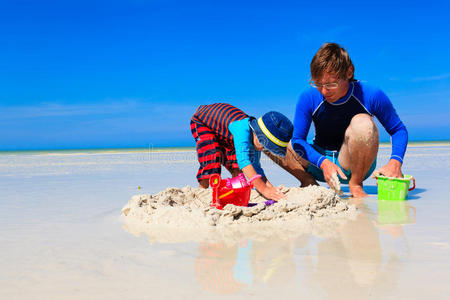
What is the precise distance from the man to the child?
426 millimetres

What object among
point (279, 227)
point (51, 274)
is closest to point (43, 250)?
point (51, 274)

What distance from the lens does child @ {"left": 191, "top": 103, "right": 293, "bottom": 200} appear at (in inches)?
115

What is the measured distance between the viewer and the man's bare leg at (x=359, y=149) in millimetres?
3270

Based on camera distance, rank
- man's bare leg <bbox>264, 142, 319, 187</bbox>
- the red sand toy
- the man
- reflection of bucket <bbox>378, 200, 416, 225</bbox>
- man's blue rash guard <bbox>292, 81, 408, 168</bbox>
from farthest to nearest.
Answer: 1. man's bare leg <bbox>264, 142, 319, 187</bbox>
2. man's blue rash guard <bbox>292, 81, 408, 168</bbox>
3. the man
4. the red sand toy
5. reflection of bucket <bbox>378, 200, 416, 225</bbox>

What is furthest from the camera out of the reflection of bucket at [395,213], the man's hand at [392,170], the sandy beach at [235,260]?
the man's hand at [392,170]

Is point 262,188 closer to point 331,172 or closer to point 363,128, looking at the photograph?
point 331,172

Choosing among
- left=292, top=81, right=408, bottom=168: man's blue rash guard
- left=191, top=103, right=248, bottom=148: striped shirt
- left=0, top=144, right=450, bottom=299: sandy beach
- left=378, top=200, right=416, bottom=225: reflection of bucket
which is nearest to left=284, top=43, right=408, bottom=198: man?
left=292, top=81, right=408, bottom=168: man's blue rash guard

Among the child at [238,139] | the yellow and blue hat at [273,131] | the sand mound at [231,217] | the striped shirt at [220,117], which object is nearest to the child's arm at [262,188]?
the child at [238,139]

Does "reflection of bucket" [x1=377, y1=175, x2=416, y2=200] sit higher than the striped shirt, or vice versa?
the striped shirt

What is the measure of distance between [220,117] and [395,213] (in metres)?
1.64

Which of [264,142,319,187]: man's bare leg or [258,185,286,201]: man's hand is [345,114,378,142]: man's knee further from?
[258,185,286,201]: man's hand

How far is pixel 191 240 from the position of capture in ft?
6.62

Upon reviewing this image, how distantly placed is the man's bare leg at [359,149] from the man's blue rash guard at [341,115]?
0.13 m

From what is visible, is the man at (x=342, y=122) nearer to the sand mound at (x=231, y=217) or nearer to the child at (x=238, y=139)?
the sand mound at (x=231, y=217)
